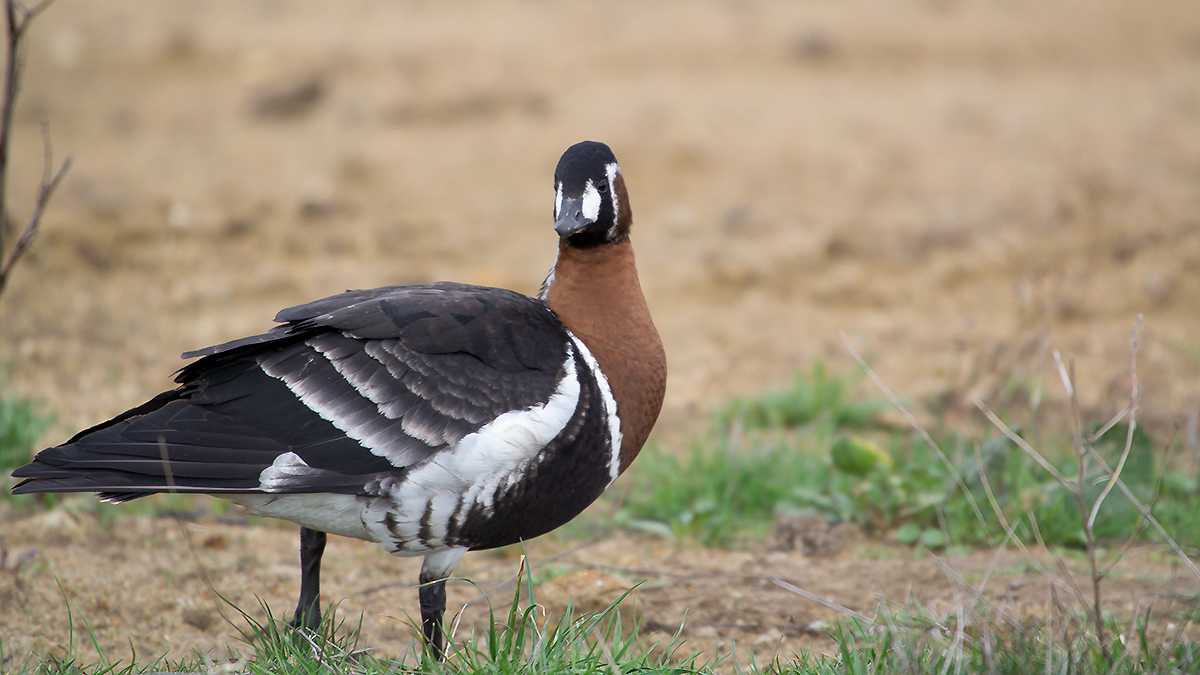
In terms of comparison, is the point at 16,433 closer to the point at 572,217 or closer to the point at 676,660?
the point at 572,217

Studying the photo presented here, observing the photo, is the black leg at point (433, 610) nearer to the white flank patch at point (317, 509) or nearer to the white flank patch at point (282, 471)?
the white flank patch at point (317, 509)

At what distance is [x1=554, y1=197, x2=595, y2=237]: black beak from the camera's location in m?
3.47

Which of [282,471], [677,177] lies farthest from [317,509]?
[677,177]

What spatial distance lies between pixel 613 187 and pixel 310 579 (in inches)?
65.1

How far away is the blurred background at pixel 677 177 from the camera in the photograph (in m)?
6.77

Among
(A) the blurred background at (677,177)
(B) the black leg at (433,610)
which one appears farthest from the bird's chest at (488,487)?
(A) the blurred background at (677,177)

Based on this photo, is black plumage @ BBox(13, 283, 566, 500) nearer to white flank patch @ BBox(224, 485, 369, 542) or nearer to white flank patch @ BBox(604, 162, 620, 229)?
white flank patch @ BBox(224, 485, 369, 542)

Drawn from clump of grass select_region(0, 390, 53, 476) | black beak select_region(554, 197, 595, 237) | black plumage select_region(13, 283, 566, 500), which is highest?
black beak select_region(554, 197, 595, 237)

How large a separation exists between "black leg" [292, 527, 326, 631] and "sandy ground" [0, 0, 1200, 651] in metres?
2.48

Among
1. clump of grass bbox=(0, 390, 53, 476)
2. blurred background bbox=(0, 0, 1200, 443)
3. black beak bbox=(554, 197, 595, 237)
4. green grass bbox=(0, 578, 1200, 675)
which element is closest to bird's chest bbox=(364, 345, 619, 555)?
green grass bbox=(0, 578, 1200, 675)

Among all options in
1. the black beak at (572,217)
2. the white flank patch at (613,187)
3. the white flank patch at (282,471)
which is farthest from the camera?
the white flank patch at (613,187)

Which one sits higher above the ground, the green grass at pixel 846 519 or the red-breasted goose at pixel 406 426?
the red-breasted goose at pixel 406 426

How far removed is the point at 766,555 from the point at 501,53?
6.47 metres

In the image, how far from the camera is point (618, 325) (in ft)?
11.7
